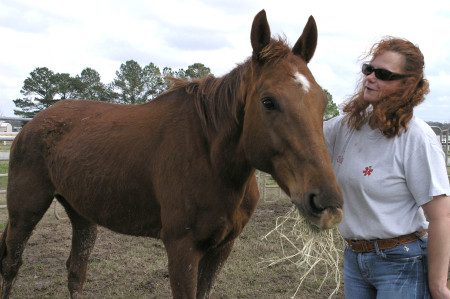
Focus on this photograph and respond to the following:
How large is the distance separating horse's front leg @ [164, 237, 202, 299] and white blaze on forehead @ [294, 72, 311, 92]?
1.22 meters

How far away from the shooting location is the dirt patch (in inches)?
160

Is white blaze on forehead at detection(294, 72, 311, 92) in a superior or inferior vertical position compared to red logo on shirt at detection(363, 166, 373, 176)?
superior

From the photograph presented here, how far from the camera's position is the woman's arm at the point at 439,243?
5.46ft

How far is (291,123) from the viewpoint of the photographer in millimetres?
1804

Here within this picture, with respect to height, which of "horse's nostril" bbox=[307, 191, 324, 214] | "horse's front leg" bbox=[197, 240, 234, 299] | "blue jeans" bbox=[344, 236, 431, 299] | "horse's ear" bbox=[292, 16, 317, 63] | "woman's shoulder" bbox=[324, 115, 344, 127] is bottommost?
"horse's front leg" bbox=[197, 240, 234, 299]

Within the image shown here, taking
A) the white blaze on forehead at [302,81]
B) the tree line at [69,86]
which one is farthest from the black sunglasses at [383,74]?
the tree line at [69,86]

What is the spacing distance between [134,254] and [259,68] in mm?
3954

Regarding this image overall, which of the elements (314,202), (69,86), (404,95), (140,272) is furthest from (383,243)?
(69,86)

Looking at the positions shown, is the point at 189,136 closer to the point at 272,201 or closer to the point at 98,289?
the point at 98,289

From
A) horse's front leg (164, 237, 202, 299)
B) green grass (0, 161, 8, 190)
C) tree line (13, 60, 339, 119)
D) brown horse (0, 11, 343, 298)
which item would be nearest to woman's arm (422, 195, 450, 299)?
brown horse (0, 11, 343, 298)

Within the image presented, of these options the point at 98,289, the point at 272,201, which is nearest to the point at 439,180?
the point at 98,289

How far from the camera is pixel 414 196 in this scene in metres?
1.78

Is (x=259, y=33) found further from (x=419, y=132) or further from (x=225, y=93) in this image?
(x=419, y=132)

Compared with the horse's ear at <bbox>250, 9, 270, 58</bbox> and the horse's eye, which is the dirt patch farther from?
the horse's ear at <bbox>250, 9, 270, 58</bbox>
